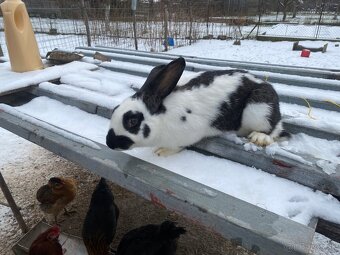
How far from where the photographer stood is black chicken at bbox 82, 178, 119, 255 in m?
2.34

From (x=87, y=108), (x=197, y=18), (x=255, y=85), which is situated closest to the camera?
(x=255, y=85)

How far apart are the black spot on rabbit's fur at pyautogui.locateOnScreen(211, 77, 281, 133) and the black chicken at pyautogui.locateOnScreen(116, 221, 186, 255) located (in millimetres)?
985

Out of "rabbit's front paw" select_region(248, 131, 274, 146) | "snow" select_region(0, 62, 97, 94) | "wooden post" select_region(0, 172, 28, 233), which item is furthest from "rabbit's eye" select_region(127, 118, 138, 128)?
"wooden post" select_region(0, 172, 28, 233)

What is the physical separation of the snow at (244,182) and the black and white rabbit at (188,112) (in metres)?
0.13

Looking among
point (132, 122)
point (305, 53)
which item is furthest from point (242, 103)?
point (305, 53)

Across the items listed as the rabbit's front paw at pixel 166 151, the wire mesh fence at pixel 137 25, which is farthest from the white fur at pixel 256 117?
the wire mesh fence at pixel 137 25

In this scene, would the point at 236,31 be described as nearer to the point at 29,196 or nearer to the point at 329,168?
the point at 29,196

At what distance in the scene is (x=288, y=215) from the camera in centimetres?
119

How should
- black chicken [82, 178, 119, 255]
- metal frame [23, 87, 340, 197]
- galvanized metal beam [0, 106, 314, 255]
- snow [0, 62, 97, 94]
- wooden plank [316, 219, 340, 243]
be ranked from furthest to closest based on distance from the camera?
snow [0, 62, 97, 94] < black chicken [82, 178, 119, 255] < metal frame [23, 87, 340, 197] < wooden plank [316, 219, 340, 243] < galvanized metal beam [0, 106, 314, 255]

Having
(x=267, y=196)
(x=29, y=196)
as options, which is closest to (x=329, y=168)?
(x=267, y=196)

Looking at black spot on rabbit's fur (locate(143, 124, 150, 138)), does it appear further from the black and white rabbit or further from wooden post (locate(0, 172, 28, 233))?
wooden post (locate(0, 172, 28, 233))

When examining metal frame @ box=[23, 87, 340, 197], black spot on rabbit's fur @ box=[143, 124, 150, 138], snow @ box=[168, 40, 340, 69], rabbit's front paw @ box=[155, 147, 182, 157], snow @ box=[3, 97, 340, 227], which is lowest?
snow @ box=[168, 40, 340, 69]

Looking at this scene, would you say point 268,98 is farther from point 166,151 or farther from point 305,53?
point 305,53

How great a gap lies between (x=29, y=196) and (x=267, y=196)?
3.00m
